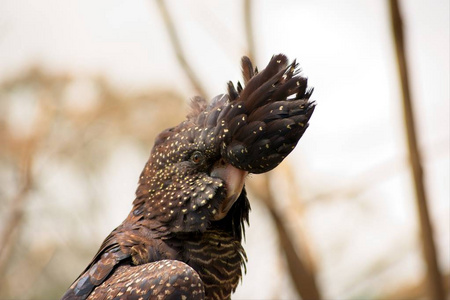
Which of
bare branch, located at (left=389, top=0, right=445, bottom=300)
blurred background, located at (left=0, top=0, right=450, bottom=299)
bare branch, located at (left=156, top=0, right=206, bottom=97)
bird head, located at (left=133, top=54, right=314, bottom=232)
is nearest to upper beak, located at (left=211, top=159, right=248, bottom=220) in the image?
bird head, located at (left=133, top=54, right=314, bottom=232)

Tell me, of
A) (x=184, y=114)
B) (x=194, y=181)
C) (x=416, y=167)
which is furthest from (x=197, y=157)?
(x=184, y=114)

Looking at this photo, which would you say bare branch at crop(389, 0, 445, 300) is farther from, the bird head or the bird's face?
the bird's face

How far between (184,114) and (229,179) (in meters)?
5.20

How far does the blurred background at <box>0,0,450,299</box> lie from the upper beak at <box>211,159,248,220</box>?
478cm

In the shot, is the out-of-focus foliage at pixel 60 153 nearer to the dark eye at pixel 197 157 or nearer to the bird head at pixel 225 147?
the bird head at pixel 225 147

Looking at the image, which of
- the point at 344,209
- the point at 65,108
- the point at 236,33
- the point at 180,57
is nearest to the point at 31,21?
the point at 65,108

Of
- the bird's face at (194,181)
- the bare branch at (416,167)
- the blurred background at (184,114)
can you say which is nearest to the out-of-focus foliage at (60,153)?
the blurred background at (184,114)

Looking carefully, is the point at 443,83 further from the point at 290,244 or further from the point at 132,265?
the point at 132,265

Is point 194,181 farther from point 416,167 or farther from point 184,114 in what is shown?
point 184,114

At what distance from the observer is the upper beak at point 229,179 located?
289 centimetres

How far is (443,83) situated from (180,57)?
4998mm

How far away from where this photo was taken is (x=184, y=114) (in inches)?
316

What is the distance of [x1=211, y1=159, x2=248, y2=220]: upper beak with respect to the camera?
2.89 metres

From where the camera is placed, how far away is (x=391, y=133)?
360 inches
